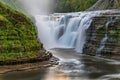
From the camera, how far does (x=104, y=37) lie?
128 feet

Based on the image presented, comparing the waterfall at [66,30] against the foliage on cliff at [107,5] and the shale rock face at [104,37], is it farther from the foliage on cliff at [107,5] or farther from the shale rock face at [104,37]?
the foliage on cliff at [107,5]

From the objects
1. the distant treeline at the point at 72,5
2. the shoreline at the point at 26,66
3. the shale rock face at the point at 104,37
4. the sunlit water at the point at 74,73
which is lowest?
the sunlit water at the point at 74,73

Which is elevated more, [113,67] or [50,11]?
[50,11]

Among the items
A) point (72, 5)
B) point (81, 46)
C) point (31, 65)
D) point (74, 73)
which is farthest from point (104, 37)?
point (72, 5)

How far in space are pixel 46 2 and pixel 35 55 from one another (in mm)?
74812

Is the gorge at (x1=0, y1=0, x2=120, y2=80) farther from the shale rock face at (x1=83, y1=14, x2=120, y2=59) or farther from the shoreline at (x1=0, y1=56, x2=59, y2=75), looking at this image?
the shoreline at (x1=0, y1=56, x2=59, y2=75)

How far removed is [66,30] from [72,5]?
111ft

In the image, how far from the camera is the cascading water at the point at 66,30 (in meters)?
44.6

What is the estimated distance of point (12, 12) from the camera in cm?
3166

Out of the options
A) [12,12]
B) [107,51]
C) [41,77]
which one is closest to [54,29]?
[107,51]

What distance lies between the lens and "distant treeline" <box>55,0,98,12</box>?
78.6 meters

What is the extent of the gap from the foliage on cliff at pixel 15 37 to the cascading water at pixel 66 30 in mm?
13416

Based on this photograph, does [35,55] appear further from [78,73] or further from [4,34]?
[78,73]

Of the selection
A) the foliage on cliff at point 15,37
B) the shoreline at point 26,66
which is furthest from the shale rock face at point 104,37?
the foliage on cliff at point 15,37
